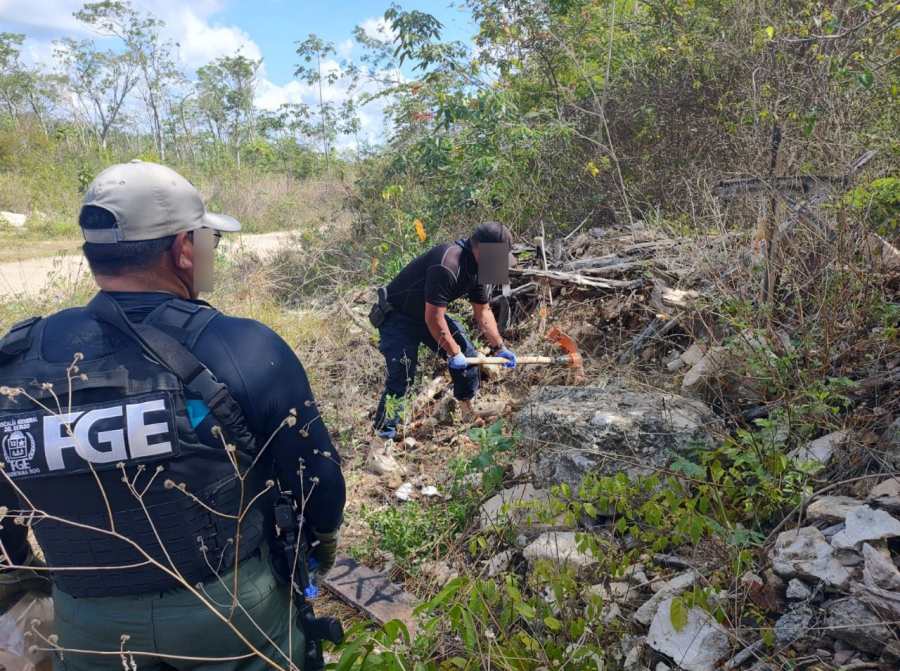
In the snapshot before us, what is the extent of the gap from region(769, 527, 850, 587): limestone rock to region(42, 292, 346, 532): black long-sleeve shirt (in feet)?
4.76

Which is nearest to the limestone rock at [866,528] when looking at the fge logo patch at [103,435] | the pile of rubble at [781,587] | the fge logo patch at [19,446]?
the pile of rubble at [781,587]

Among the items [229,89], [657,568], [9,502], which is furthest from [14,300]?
[229,89]

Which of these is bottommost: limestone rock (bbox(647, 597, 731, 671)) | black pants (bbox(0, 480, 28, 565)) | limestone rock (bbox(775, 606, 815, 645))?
limestone rock (bbox(647, 597, 731, 671))

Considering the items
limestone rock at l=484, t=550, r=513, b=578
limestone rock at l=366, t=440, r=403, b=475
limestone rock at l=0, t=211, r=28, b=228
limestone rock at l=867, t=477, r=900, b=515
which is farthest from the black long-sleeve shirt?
limestone rock at l=0, t=211, r=28, b=228

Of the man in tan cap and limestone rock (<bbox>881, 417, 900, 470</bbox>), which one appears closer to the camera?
the man in tan cap

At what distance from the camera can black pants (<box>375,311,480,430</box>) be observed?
4266 millimetres

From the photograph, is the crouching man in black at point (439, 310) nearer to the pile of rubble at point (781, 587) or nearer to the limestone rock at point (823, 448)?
the pile of rubble at point (781, 587)

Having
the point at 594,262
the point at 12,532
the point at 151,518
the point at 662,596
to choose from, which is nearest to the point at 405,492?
the point at 662,596

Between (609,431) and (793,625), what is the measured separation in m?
1.22

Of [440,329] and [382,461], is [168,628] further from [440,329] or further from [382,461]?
[440,329]

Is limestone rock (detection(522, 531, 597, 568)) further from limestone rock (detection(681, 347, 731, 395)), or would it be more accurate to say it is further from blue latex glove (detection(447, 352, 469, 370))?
blue latex glove (detection(447, 352, 469, 370))

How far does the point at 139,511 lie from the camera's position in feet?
4.33

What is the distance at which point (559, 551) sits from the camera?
8.14 feet

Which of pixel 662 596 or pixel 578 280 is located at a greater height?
pixel 578 280
